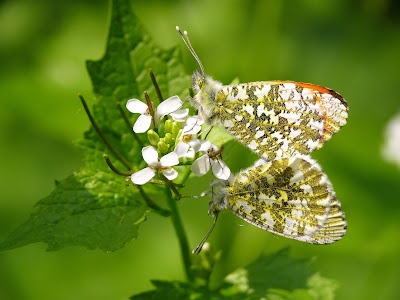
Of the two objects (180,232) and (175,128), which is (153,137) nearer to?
(175,128)

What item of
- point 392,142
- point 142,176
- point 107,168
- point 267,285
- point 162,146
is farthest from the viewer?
point 392,142

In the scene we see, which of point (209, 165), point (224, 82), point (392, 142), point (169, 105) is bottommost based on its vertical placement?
point (209, 165)

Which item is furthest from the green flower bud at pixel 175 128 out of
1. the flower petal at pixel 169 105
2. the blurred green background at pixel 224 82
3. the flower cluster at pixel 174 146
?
the blurred green background at pixel 224 82

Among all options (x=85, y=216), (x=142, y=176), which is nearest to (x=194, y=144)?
(x=142, y=176)

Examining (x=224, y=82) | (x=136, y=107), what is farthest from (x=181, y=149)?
(x=224, y=82)

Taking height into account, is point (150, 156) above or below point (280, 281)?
above

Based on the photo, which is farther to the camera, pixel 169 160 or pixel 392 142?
pixel 392 142

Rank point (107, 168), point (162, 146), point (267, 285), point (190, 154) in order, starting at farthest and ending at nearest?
1. point (267, 285)
2. point (107, 168)
3. point (162, 146)
4. point (190, 154)

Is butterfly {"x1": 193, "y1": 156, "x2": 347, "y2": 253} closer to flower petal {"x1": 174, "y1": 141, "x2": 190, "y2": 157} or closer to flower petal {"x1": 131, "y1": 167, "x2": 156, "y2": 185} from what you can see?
flower petal {"x1": 174, "y1": 141, "x2": 190, "y2": 157}
